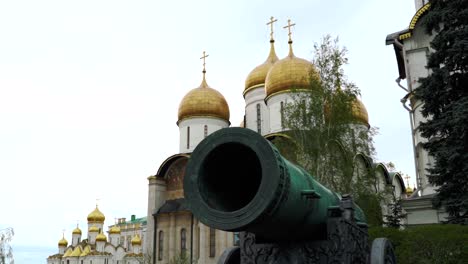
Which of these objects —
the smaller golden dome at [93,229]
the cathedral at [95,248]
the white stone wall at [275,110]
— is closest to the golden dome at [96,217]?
the cathedral at [95,248]

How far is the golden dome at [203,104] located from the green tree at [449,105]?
16.9 meters

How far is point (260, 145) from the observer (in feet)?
11.3

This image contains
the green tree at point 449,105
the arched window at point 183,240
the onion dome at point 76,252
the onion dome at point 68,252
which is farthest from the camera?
the onion dome at point 68,252

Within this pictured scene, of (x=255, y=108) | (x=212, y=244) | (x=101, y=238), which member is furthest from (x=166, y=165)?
(x=101, y=238)

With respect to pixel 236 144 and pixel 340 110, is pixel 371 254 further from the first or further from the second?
pixel 340 110

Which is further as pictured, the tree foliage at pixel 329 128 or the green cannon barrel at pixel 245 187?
the tree foliage at pixel 329 128

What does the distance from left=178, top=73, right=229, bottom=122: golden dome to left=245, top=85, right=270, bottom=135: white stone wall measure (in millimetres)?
1283

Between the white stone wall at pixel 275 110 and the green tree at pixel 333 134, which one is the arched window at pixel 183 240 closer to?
the white stone wall at pixel 275 110

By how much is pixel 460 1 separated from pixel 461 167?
419 cm

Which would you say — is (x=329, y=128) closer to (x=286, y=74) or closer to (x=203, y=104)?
(x=286, y=74)

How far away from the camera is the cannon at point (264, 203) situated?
3367mm

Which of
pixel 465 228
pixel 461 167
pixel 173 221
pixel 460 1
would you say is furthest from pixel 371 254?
pixel 173 221

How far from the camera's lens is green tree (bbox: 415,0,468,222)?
10.7 metres

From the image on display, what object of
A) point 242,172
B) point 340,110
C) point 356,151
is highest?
point 340,110
